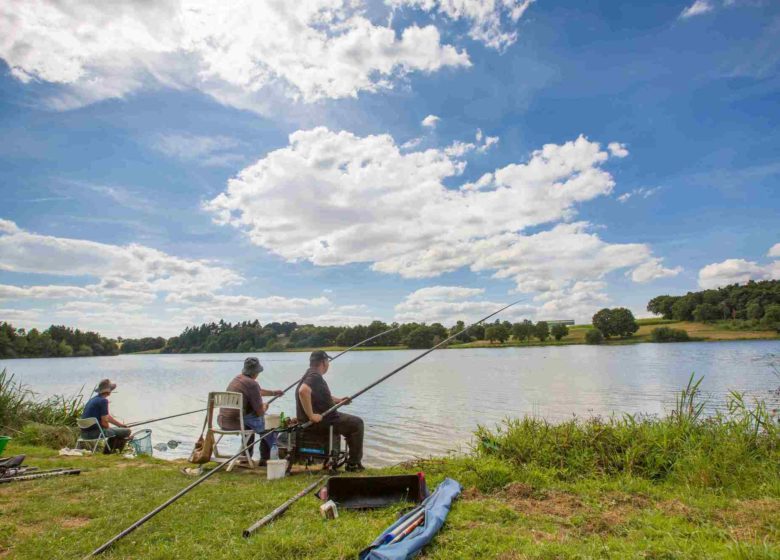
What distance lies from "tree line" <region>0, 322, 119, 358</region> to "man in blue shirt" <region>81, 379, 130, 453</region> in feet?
260

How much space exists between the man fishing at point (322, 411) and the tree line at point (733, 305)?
8229 cm

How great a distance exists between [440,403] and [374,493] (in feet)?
50.7

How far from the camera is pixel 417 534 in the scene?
13.3 ft

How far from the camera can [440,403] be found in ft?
66.5

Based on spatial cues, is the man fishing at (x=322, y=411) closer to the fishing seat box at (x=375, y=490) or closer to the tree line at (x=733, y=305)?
the fishing seat box at (x=375, y=490)

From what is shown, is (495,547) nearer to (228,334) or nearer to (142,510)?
(142,510)

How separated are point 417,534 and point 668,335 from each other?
8326 centimetres

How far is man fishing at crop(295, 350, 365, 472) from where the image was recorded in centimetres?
718

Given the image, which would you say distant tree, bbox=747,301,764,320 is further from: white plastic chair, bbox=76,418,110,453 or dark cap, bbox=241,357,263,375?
white plastic chair, bbox=76,418,110,453

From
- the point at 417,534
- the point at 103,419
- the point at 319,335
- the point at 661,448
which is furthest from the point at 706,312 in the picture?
the point at 417,534

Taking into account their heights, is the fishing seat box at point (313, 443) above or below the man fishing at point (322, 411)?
below

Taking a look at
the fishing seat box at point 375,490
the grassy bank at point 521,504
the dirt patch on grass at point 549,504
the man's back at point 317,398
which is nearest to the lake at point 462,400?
the man's back at point 317,398

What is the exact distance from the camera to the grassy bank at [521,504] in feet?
13.0

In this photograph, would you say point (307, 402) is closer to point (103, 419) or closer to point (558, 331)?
point (103, 419)
